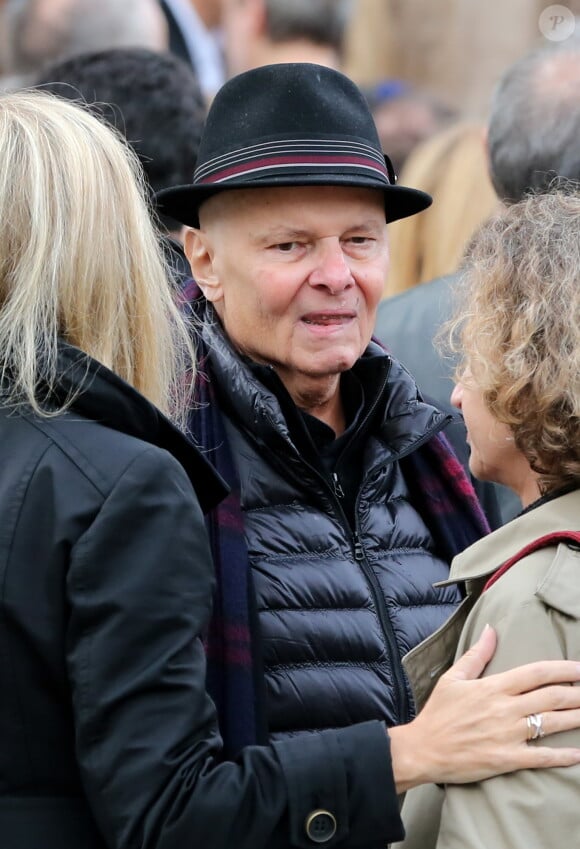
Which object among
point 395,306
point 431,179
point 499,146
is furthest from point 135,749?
point 431,179

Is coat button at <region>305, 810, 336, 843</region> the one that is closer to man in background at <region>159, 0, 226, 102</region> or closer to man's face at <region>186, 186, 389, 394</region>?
man's face at <region>186, 186, 389, 394</region>

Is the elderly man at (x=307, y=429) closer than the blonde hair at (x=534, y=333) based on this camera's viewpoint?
No

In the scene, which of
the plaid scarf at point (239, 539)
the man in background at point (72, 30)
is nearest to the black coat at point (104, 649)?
the plaid scarf at point (239, 539)

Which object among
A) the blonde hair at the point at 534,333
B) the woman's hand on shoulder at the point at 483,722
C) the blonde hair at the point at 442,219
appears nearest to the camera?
the woman's hand on shoulder at the point at 483,722

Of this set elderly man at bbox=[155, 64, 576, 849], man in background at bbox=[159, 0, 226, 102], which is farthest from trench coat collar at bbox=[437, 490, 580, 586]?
man in background at bbox=[159, 0, 226, 102]

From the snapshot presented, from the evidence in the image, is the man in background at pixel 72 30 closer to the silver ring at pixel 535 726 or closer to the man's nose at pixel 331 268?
the man's nose at pixel 331 268

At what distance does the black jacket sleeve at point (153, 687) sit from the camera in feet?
5.56

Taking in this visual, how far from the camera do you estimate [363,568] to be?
97.8 inches

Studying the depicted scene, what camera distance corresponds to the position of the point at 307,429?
2543 mm

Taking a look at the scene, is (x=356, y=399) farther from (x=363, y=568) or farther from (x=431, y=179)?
(x=431, y=179)

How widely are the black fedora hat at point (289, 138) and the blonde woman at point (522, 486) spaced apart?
490mm

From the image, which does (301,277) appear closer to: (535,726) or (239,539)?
(239,539)

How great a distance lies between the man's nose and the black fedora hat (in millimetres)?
134

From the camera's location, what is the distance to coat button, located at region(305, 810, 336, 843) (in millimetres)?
1812
